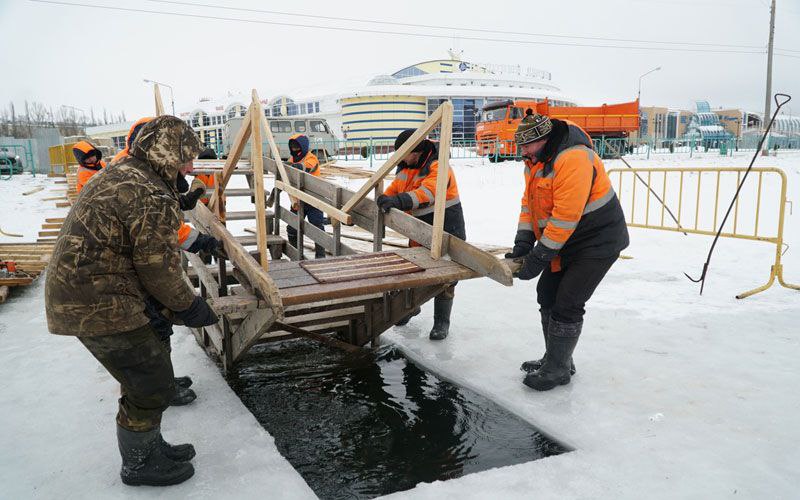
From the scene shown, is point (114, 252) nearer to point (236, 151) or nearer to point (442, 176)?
point (236, 151)

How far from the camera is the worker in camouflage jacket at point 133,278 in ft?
7.31

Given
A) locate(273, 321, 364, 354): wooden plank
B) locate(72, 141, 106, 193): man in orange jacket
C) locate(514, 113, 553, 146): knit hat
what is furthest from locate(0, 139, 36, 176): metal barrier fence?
locate(514, 113, 553, 146): knit hat

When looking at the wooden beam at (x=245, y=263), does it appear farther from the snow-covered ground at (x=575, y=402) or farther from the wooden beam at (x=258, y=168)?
the snow-covered ground at (x=575, y=402)

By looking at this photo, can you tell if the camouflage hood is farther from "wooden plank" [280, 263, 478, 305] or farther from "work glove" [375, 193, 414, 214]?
"work glove" [375, 193, 414, 214]

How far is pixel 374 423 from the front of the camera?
137 inches

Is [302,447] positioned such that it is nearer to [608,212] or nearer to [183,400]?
[183,400]

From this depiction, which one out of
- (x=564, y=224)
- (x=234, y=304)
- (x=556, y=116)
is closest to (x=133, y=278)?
(x=234, y=304)

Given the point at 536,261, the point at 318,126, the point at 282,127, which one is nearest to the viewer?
the point at 536,261

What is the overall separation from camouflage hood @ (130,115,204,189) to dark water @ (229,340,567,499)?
5.75 ft

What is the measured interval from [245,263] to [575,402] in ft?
7.21

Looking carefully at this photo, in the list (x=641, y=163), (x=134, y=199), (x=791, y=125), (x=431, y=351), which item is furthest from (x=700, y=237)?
(x=791, y=125)

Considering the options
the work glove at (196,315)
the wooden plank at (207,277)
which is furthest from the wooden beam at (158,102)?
the work glove at (196,315)

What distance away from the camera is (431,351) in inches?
174

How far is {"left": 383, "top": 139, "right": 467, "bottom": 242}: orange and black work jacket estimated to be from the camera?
14.3ft
